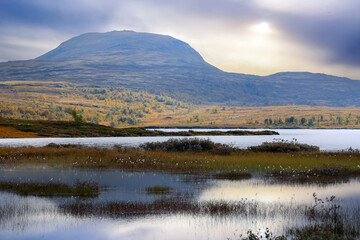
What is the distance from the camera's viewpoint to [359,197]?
23.8 m

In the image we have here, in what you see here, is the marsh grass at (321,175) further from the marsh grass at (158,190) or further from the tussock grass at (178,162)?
the marsh grass at (158,190)

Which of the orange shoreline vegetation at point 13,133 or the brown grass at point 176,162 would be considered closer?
the brown grass at point 176,162

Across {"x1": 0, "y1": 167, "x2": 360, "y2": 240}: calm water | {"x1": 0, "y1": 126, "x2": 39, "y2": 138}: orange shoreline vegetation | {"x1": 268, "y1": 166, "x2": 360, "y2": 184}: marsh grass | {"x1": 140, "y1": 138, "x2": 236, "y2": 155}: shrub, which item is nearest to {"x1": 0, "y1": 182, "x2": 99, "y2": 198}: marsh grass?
{"x1": 0, "y1": 167, "x2": 360, "y2": 240}: calm water

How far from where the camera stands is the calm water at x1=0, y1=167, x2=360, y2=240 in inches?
655

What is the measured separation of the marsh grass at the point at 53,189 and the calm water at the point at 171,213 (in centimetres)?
95

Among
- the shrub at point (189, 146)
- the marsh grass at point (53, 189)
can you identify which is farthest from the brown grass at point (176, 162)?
the marsh grass at point (53, 189)

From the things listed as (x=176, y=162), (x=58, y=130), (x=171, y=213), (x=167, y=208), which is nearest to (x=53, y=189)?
(x=167, y=208)

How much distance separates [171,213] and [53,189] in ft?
31.0

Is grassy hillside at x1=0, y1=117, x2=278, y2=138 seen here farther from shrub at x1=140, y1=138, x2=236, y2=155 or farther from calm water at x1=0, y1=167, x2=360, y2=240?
calm water at x1=0, y1=167, x2=360, y2=240

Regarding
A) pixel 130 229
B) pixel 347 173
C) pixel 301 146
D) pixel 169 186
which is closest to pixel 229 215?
pixel 130 229

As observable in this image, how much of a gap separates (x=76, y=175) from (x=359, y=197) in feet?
65.8

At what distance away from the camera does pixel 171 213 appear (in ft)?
65.0

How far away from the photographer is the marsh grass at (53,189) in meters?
24.4

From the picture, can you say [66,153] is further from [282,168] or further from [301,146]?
[301,146]
